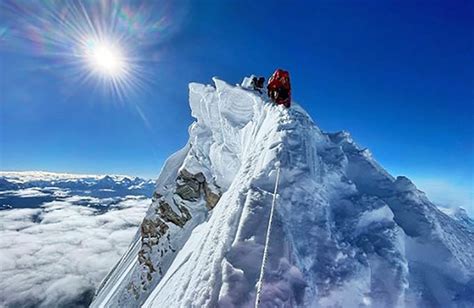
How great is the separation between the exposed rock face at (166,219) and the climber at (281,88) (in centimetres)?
2026

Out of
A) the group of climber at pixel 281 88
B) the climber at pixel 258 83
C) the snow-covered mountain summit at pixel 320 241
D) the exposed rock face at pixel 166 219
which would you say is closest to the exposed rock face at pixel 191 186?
the exposed rock face at pixel 166 219

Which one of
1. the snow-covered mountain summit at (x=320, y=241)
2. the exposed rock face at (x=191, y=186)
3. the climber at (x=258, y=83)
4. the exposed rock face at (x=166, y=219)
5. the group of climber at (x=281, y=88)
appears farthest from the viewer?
the exposed rock face at (x=166, y=219)

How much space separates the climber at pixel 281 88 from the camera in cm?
1514

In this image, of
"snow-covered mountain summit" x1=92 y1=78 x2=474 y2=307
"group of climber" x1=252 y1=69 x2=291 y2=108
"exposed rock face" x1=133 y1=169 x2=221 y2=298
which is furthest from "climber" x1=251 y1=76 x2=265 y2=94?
"exposed rock face" x1=133 y1=169 x2=221 y2=298

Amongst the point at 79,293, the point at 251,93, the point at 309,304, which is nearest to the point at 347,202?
the point at 309,304

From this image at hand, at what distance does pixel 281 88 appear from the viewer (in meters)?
15.5

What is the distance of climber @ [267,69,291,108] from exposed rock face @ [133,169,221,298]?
20.3 meters

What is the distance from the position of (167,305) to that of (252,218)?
336cm

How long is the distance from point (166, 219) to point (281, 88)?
34.0m

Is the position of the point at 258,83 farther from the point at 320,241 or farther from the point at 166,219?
the point at 166,219

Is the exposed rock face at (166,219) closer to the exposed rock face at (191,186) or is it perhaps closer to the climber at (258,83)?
the exposed rock face at (191,186)

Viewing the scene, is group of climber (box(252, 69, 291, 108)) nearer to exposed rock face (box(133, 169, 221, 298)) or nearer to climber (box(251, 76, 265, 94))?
climber (box(251, 76, 265, 94))

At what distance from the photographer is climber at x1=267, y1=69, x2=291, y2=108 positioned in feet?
49.7

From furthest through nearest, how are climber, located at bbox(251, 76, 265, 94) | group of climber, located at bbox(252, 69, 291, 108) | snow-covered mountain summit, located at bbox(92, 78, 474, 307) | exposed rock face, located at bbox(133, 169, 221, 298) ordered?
exposed rock face, located at bbox(133, 169, 221, 298) < climber, located at bbox(251, 76, 265, 94) < group of climber, located at bbox(252, 69, 291, 108) < snow-covered mountain summit, located at bbox(92, 78, 474, 307)
